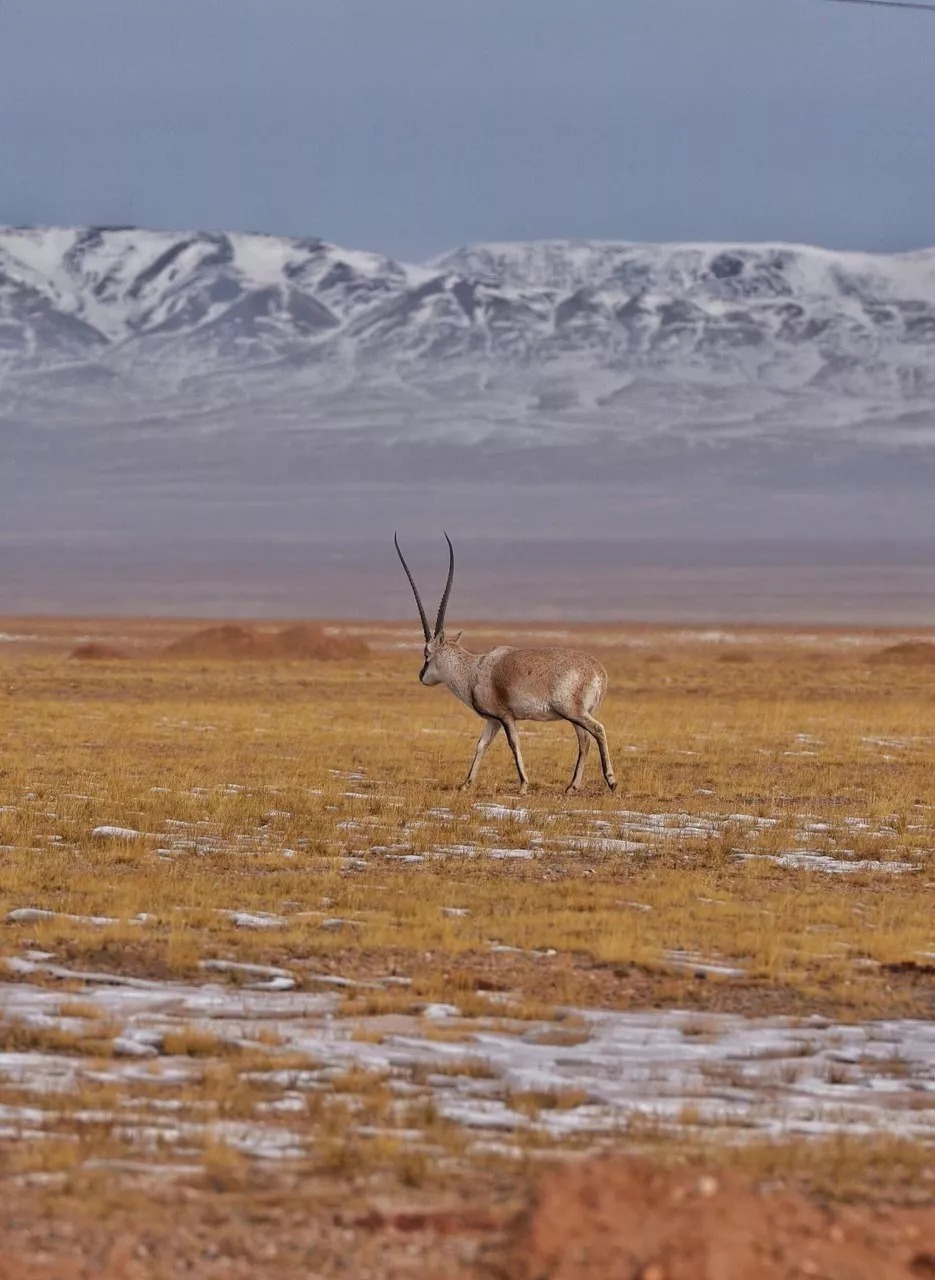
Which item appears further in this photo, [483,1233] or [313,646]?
[313,646]

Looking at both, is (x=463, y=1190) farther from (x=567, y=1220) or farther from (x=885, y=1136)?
(x=885, y=1136)

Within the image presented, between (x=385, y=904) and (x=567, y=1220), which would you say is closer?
(x=567, y=1220)

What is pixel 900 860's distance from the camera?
19.2 meters

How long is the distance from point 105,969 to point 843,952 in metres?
5.16

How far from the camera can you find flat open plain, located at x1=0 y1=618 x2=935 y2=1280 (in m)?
7.25

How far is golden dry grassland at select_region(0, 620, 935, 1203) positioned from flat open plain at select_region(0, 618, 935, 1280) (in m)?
0.04

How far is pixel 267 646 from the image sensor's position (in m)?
82.8

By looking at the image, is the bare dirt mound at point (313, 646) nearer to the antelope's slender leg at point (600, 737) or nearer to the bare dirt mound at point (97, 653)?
the bare dirt mound at point (97, 653)

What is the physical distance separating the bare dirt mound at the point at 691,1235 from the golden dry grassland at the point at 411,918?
3.37ft

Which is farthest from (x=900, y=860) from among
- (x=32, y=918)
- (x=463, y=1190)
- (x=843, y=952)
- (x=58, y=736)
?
(x=58, y=736)

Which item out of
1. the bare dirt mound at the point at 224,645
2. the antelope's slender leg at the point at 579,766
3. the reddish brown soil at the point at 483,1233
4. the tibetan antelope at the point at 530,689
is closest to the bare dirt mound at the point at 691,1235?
the reddish brown soil at the point at 483,1233

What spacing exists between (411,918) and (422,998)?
310 cm

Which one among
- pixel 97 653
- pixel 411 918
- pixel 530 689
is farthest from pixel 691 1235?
pixel 97 653

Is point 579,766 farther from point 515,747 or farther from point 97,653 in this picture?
point 97,653
